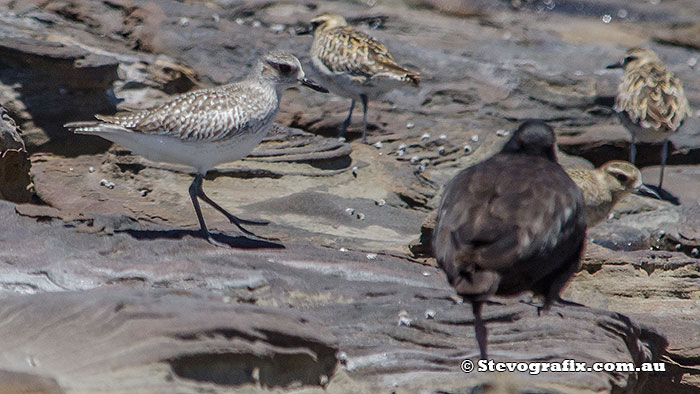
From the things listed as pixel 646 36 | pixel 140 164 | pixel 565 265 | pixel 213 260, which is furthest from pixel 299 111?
pixel 646 36

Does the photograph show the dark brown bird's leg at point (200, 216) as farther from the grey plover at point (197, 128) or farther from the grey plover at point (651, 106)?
the grey plover at point (651, 106)

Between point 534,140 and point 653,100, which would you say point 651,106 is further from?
point 534,140

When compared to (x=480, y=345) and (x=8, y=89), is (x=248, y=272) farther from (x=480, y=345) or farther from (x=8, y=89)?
(x=8, y=89)

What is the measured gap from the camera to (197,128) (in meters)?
6.90

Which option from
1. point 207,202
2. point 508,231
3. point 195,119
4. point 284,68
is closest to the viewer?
point 508,231

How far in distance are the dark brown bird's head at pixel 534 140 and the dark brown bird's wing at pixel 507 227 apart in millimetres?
443

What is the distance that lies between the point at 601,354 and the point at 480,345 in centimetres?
80

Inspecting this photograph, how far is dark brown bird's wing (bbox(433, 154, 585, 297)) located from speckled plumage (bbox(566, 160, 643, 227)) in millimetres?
2788

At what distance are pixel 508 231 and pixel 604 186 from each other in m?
3.95

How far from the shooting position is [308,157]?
955cm

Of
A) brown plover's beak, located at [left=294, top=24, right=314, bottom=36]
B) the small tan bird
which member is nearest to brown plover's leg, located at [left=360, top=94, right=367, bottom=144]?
brown plover's beak, located at [left=294, top=24, right=314, bottom=36]

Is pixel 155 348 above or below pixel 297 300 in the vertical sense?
above

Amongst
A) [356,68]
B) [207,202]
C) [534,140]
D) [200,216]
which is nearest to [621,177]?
[534,140]

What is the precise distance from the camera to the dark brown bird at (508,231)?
14.9ft
